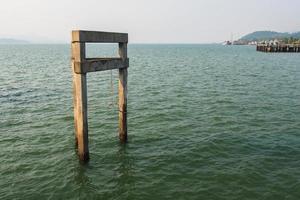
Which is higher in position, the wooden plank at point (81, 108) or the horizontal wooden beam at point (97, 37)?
the horizontal wooden beam at point (97, 37)

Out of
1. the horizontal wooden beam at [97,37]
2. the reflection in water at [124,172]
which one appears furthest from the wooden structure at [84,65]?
the reflection in water at [124,172]

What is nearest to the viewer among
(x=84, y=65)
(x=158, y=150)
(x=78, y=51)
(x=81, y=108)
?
(x=78, y=51)

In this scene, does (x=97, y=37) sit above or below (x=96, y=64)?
above

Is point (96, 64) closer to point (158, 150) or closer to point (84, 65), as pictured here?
point (84, 65)

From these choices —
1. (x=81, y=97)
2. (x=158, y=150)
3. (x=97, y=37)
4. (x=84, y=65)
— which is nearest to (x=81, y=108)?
(x=81, y=97)

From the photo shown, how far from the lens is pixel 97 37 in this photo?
10.2 metres

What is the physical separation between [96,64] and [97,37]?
87cm

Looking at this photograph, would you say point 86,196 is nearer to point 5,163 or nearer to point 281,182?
point 5,163

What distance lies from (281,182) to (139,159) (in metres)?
5.02

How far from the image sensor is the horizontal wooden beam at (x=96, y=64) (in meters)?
9.70

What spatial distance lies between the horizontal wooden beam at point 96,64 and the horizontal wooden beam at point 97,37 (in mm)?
658

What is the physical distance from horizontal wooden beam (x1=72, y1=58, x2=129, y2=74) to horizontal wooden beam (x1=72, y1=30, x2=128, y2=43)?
0.66 m

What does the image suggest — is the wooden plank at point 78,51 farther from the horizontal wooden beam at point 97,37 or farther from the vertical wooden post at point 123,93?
the vertical wooden post at point 123,93

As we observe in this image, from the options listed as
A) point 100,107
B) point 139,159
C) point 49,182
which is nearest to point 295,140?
point 139,159
